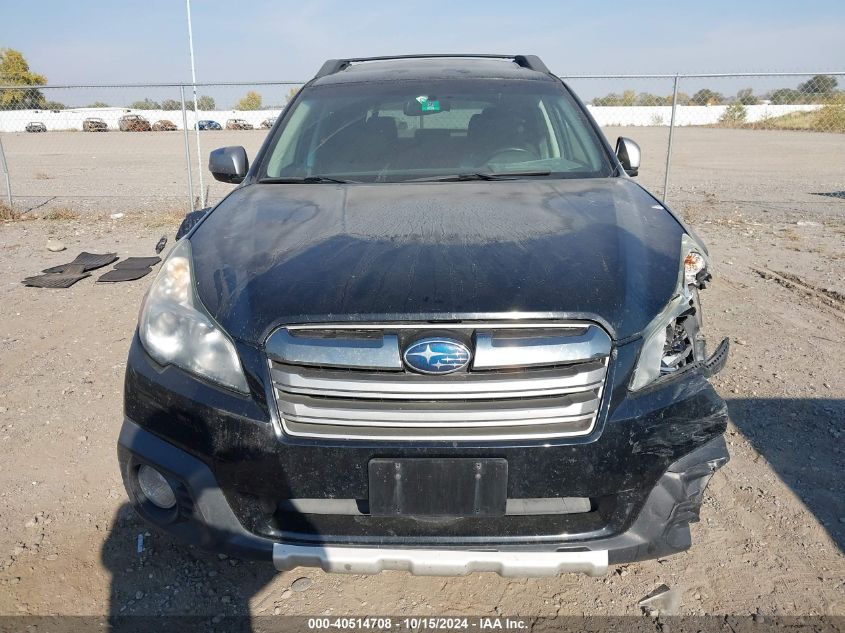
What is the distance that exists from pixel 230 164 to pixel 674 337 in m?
2.44

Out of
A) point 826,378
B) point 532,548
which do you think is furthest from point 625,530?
point 826,378

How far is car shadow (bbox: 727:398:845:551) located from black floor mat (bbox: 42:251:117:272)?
19.6ft

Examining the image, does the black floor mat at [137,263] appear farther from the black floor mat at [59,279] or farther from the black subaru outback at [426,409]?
the black subaru outback at [426,409]

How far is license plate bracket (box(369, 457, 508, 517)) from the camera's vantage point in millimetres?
1865

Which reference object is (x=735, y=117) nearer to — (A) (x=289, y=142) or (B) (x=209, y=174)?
(B) (x=209, y=174)

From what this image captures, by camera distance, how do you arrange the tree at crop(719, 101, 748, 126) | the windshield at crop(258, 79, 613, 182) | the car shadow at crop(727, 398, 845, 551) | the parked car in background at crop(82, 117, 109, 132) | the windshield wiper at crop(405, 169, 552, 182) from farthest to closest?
1. the tree at crop(719, 101, 748, 126)
2. the parked car in background at crop(82, 117, 109, 132)
3. the windshield at crop(258, 79, 613, 182)
4. the windshield wiper at crop(405, 169, 552, 182)
5. the car shadow at crop(727, 398, 845, 551)

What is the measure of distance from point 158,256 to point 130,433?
5.65 m

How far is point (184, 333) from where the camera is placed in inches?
82.4

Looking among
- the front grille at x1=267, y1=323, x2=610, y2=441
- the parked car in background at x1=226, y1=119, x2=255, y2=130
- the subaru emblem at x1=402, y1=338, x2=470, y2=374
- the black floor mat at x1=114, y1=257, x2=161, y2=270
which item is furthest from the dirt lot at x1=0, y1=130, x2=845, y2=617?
the parked car in background at x1=226, y1=119, x2=255, y2=130

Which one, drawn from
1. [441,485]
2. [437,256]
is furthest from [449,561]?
[437,256]

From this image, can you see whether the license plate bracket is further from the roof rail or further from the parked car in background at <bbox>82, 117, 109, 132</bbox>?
the parked car in background at <bbox>82, 117, 109, 132</bbox>

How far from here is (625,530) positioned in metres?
1.97

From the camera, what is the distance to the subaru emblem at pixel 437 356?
1.87 metres

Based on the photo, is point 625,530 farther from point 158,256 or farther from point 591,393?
point 158,256
